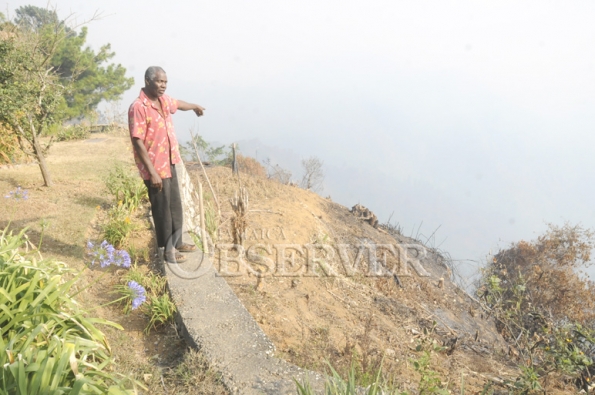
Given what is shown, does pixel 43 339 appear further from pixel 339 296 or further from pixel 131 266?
pixel 339 296

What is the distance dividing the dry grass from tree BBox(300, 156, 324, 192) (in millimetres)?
7735

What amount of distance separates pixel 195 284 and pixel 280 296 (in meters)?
1.00

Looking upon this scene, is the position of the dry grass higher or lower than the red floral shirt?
lower

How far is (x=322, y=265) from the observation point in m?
5.93

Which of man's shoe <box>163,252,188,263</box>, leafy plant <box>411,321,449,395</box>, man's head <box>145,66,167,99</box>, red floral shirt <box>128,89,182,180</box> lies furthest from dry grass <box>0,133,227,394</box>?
man's head <box>145,66,167,99</box>

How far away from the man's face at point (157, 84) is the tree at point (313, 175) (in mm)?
11083

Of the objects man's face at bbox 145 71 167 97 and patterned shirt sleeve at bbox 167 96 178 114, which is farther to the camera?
patterned shirt sleeve at bbox 167 96 178 114

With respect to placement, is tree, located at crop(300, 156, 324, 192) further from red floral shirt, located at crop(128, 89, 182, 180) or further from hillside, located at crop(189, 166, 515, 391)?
red floral shirt, located at crop(128, 89, 182, 180)

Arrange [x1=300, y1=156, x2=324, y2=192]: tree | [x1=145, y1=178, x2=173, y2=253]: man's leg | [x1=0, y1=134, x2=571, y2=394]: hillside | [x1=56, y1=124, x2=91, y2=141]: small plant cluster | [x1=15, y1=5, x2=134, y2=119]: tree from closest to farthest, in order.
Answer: [x1=0, y1=134, x2=571, y2=394]: hillside → [x1=145, y1=178, x2=173, y2=253]: man's leg → [x1=56, y1=124, x2=91, y2=141]: small plant cluster → [x1=300, y1=156, x2=324, y2=192]: tree → [x1=15, y1=5, x2=134, y2=119]: tree

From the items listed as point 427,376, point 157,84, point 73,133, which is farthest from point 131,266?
point 73,133

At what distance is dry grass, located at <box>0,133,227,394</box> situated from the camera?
104 inches

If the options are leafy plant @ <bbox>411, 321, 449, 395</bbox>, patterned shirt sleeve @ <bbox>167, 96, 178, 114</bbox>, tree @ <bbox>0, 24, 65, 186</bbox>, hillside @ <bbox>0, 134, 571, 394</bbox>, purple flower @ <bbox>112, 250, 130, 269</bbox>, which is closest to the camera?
leafy plant @ <bbox>411, 321, 449, 395</bbox>

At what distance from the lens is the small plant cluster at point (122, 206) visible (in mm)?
4289

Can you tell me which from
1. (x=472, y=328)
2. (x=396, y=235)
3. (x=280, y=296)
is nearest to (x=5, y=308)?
(x=280, y=296)
